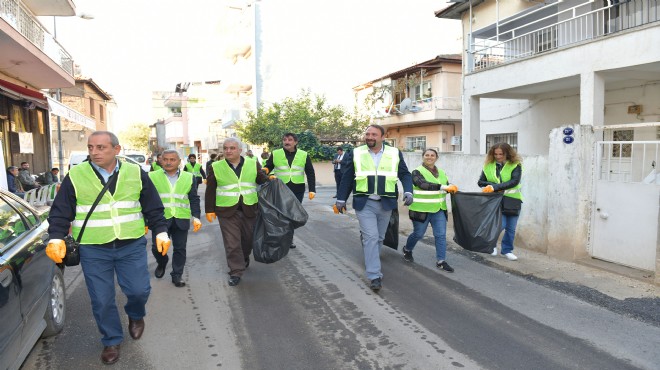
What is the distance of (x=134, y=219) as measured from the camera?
3.82m

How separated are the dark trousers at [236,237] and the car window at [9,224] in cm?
216

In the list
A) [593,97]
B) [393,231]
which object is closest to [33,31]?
[393,231]

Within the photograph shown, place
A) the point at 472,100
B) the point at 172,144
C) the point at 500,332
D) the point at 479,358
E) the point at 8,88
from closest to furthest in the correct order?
the point at 479,358 < the point at 500,332 < the point at 8,88 < the point at 472,100 < the point at 172,144

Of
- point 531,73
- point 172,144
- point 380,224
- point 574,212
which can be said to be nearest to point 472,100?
point 531,73

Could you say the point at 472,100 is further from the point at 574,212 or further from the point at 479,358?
the point at 479,358

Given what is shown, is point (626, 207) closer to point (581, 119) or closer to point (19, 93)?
point (581, 119)

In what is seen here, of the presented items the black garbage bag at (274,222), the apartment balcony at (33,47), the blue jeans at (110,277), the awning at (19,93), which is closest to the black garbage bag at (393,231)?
the black garbage bag at (274,222)

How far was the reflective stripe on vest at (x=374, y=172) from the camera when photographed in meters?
5.54

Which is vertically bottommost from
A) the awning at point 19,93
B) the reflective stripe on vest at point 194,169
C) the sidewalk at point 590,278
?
the sidewalk at point 590,278

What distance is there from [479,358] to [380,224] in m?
2.33

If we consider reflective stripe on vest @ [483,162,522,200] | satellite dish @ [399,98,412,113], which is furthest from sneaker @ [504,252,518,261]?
satellite dish @ [399,98,412,113]

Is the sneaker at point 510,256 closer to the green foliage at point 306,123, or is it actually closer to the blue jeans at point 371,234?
the blue jeans at point 371,234

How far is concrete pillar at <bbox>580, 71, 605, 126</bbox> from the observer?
10055mm

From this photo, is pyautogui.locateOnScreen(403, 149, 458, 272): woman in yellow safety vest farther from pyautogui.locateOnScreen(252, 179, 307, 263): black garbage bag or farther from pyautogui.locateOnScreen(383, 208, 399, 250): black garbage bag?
pyautogui.locateOnScreen(252, 179, 307, 263): black garbage bag
